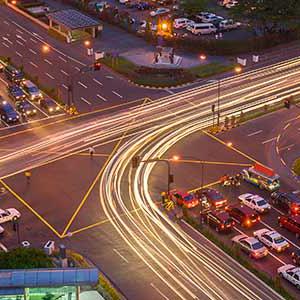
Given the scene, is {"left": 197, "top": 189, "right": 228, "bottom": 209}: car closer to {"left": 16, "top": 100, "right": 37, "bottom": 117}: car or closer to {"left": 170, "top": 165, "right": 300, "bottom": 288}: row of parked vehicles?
{"left": 170, "top": 165, "right": 300, "bottom": 288}: row of parked vehicles

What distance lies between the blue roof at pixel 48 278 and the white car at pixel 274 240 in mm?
26298

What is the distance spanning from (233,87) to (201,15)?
119 feet

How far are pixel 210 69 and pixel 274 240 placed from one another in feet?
159

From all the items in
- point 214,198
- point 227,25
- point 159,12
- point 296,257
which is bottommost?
point 296,257

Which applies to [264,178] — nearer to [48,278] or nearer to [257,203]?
[257,203]

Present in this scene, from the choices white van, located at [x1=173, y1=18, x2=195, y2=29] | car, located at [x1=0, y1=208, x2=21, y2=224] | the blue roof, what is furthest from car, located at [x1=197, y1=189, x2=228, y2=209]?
white van, located at [x1=173, y1=18, x2=195, y2=29]

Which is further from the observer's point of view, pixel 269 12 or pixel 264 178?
pixel 269 12

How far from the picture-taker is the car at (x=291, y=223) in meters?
69.4

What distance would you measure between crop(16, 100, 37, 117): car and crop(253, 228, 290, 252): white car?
40.5m

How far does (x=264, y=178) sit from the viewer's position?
77312 millimetres

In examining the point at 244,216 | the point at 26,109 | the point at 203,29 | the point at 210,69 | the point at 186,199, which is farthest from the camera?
the point at 203,29

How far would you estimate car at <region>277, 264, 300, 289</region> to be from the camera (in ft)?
203

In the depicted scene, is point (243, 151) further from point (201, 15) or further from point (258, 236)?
point (201, 15)

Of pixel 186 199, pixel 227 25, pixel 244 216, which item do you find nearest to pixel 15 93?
pixel 186 199
